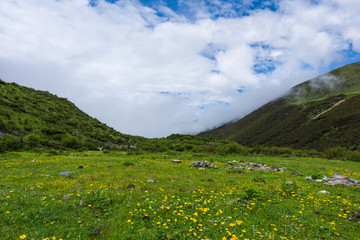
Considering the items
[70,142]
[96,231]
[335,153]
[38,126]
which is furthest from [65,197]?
[335,153]

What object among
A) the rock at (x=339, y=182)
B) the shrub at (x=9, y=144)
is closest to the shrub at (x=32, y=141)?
the shrub at (x=9, y=144)

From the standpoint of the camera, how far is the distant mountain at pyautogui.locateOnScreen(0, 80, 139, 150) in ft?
98.2

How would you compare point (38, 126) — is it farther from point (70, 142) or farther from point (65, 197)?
point (65, 197)

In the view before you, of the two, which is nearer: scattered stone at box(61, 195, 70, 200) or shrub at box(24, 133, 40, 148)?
Result: scattered stone at box(61, 195, 70, 200)

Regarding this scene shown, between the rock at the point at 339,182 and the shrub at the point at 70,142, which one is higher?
the shrub at the point at 70,142

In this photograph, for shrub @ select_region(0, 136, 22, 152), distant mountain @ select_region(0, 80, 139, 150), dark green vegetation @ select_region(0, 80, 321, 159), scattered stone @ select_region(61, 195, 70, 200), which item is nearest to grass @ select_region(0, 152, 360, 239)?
scattered stone @ select_region(61, 195, 70, 200)

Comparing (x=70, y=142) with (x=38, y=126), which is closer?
(x=70, y=142)

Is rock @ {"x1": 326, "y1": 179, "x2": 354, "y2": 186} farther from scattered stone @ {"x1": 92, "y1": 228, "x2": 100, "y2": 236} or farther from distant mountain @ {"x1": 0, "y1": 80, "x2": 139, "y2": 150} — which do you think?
distant mountain @ {"x1": 0, "y1": 80, "x2": 139, "y2": 150}

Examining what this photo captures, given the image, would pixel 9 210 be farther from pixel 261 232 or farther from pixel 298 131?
pixel 298 131

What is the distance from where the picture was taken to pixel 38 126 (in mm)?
37719

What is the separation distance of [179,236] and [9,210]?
643 centimetres

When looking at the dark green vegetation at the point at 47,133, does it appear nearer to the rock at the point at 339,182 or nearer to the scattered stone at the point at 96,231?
the rock at the point at 339,182

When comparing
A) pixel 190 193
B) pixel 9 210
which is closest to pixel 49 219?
pixel 9 210

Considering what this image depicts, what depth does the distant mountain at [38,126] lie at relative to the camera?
2994 centimetres
